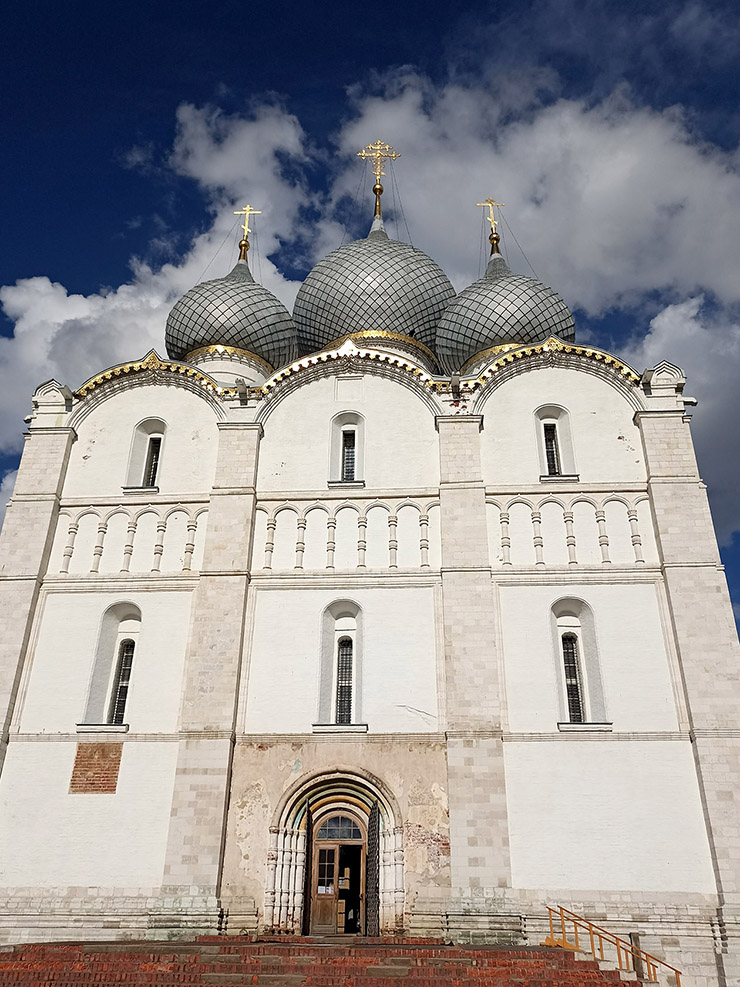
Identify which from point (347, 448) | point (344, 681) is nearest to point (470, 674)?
point (344, 681)

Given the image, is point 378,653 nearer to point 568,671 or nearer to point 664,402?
point 568,671

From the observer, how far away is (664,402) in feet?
54.2

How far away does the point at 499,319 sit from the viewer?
2034 centimetres

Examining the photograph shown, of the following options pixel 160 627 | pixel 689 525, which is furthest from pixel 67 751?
pixel 689 525

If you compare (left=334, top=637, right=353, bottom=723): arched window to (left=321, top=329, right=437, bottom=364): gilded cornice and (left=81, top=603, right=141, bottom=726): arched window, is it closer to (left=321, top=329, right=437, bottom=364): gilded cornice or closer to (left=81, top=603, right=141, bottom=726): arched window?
(left=81, top=603, right=141, bottom=726): arched window

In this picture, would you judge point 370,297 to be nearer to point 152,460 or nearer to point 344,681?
point 152,460

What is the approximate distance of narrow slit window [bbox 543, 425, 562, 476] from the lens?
16484 mm

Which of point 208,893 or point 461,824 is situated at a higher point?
point 461,824

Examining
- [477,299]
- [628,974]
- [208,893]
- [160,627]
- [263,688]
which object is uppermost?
[477,299]

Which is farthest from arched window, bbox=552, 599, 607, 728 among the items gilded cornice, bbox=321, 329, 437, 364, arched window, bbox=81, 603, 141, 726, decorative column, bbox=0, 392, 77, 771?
decorative column, bbox=0, 392, 77, 771

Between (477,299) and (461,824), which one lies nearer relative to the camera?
(461,824)

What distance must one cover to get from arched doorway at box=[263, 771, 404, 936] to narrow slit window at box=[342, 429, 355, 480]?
5.83m

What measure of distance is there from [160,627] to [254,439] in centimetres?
406

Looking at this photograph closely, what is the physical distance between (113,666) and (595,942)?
29.1 ft
